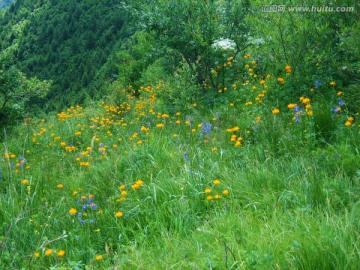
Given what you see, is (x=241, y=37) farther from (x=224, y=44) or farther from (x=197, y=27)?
(x=197, y=27)

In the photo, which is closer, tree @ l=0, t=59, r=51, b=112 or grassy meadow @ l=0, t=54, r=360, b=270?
grassy meadow @ l=0, t=54, r=360, b=270

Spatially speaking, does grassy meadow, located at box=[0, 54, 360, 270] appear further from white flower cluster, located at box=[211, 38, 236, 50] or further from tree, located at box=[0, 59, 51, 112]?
tree, located at box=[0, 59, 51, 112]

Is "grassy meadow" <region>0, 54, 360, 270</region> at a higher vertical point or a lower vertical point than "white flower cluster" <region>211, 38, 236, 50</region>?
lower

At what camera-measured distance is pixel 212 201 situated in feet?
10.5

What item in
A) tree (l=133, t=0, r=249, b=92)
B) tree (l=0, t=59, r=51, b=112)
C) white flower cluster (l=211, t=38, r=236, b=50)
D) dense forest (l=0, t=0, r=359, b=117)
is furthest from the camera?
tree (l=0, t=59, r=51, b=112)

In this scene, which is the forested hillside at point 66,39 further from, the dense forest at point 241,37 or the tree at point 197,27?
the tree at point 197,27

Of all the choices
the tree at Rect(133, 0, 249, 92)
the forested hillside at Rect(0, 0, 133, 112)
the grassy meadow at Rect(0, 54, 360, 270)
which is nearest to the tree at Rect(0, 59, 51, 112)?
the tree at Rect(133, 0, 249, 92)

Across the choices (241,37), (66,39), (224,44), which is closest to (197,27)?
(224,44)

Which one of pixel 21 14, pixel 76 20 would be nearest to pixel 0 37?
pixel 21 14

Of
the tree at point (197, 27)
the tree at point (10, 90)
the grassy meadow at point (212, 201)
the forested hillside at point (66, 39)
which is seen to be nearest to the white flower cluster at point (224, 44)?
the tree at point (197, 27)

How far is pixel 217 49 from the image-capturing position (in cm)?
725

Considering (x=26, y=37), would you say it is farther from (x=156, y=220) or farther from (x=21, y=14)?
(x=156, y=220)

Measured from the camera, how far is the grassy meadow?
2404 millimetres

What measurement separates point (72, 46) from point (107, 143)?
70.2 meters
